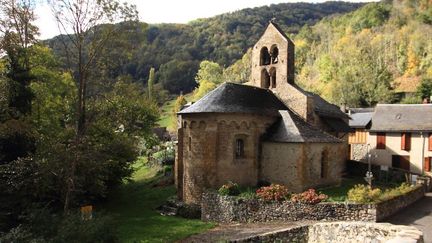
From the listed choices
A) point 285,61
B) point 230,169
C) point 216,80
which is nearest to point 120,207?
point 230,169

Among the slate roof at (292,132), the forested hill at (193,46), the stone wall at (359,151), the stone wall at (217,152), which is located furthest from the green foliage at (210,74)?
the stone wall at (217,152)

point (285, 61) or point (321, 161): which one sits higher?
point (285, 61)

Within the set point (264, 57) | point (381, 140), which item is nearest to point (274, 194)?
point (264, 57)

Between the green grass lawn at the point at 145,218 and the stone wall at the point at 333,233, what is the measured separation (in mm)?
4543

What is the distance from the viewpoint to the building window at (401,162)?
111 feet

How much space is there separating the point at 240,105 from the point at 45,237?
14.6 meters

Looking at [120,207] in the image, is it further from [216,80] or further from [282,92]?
[216,80]

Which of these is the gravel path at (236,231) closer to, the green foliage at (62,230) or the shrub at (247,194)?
the shrub at (247,194)

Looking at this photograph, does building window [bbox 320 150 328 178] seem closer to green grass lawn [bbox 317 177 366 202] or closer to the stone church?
the stone church

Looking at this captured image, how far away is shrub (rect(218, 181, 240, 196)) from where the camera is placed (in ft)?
73.4

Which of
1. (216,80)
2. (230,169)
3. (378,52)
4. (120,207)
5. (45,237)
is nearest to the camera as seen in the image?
(45,237)

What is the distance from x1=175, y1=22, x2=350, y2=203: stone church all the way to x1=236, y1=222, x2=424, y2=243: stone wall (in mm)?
6449

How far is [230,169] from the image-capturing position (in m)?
24.7

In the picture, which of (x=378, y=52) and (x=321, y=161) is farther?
(x=378, y=52)
